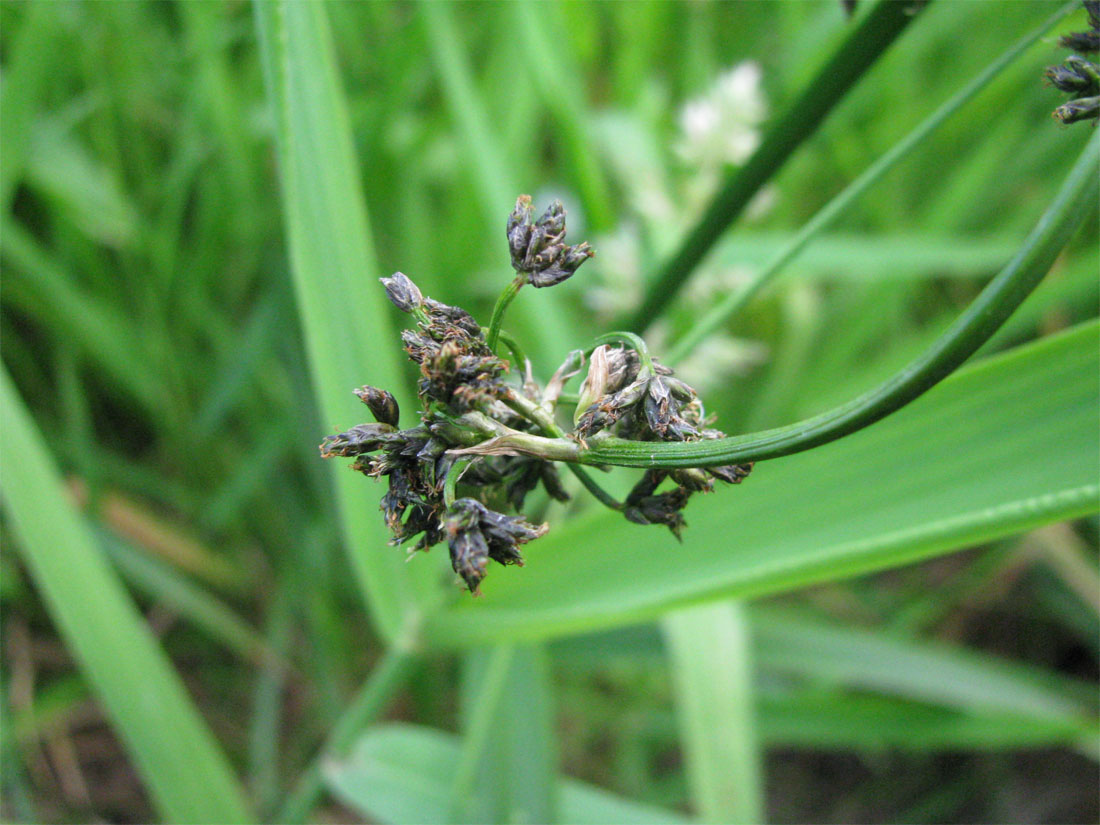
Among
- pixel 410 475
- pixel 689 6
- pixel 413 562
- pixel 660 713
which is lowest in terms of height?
pixel 410 475

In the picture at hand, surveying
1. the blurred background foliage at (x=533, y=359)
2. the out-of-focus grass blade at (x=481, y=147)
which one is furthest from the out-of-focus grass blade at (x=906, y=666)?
the out-of-focus grass blade at (x=481, y=147)

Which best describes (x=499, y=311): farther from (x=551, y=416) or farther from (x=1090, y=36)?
(x=1090, y=36)

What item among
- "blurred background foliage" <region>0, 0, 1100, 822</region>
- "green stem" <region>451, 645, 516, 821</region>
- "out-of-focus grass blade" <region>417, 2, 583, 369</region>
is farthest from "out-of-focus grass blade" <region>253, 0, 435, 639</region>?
"out-of-focus grass blade" <region>417, 2, 583, 369</region>

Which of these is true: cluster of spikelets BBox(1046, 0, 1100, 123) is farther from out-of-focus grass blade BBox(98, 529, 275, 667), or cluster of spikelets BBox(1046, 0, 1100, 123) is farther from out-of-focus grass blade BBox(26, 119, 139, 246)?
out-of-focus grass blade BBox(98, 529, 275, 667)

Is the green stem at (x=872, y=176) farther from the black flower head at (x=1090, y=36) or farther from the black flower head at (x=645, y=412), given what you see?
the black flower head at (x=645, y=412)

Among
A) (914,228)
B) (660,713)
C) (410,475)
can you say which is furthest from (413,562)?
(914,228)

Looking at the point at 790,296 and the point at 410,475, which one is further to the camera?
the point at 790,296

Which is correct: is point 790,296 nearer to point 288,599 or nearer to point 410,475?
point 288,599
